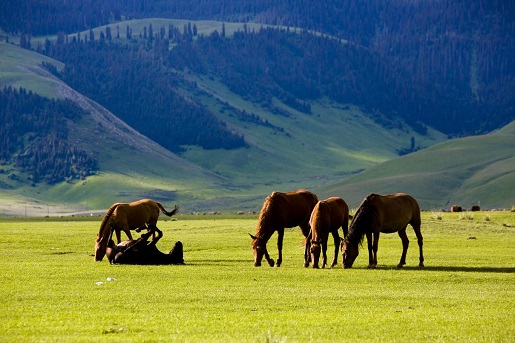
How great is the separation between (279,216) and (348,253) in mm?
3232

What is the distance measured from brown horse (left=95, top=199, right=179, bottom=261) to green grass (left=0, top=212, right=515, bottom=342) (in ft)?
3.78

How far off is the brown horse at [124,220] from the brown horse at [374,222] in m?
6.87

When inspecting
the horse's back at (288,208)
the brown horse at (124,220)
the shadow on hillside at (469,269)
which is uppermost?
the horse's back at (288,208)

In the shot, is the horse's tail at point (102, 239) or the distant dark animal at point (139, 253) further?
the horse's tail at point (102, 239)

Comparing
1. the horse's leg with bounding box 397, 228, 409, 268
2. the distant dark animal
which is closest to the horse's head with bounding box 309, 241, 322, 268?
the horse's leg with bounding box 397, 228, 409, 268

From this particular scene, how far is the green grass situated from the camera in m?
20.1

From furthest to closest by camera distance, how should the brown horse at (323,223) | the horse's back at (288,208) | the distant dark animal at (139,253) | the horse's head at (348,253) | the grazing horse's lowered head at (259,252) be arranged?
the horse's back at (288,208) → the grazing horse's lowered head at (259,252) → the distant dark animal at (139,253) → the brown horse at (323,223) → the horse's head at (348,253)

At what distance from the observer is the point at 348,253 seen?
35.5m

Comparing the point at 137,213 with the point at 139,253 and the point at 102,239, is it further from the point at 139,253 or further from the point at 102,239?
the point at 139,253

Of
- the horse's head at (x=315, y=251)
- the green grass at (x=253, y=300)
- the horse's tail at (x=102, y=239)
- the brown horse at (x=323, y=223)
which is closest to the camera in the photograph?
the green grass at (x=253, y=300)

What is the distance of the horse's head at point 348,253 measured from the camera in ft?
116

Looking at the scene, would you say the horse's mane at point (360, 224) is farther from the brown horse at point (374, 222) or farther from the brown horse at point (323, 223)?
the brown horse at point (323, 223)

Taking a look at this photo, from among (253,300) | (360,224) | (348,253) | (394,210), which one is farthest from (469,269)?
(253,300)

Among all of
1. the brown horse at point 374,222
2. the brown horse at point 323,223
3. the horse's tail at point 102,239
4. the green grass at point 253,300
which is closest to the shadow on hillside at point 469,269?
the green grass at point 253,300
